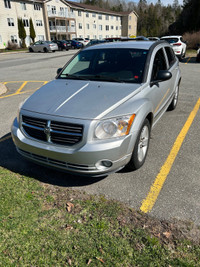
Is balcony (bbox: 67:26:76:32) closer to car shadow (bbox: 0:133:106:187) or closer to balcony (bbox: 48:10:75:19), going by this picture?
balcony (bbox: 48:10:75:19)

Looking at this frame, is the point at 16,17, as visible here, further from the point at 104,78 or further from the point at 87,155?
the point at 87,155

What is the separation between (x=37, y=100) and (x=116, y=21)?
72.7m

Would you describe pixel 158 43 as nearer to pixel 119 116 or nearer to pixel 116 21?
pixel 119 116

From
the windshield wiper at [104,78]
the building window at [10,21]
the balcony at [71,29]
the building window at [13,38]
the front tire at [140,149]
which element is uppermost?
the building window at [10,21]

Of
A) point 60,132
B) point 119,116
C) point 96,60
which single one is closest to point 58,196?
point 60,132

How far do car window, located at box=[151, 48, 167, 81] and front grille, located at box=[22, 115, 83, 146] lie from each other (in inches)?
71.8

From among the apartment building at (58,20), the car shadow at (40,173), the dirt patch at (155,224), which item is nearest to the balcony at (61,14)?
the apartment building at (58,20)

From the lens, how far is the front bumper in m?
2.68

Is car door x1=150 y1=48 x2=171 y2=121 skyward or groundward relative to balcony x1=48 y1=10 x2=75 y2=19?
groundward

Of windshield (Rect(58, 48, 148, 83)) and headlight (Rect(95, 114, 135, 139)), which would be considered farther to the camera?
windshield (Rect(58, 48, 148, 83))

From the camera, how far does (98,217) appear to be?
104 inches

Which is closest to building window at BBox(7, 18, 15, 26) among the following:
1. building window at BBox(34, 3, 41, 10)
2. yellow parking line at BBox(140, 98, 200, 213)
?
building window at BBox(34, 3, 41, 10)

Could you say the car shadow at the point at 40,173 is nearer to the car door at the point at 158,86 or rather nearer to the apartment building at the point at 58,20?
the car door at the point at 158,86

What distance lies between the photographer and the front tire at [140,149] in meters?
3.11
